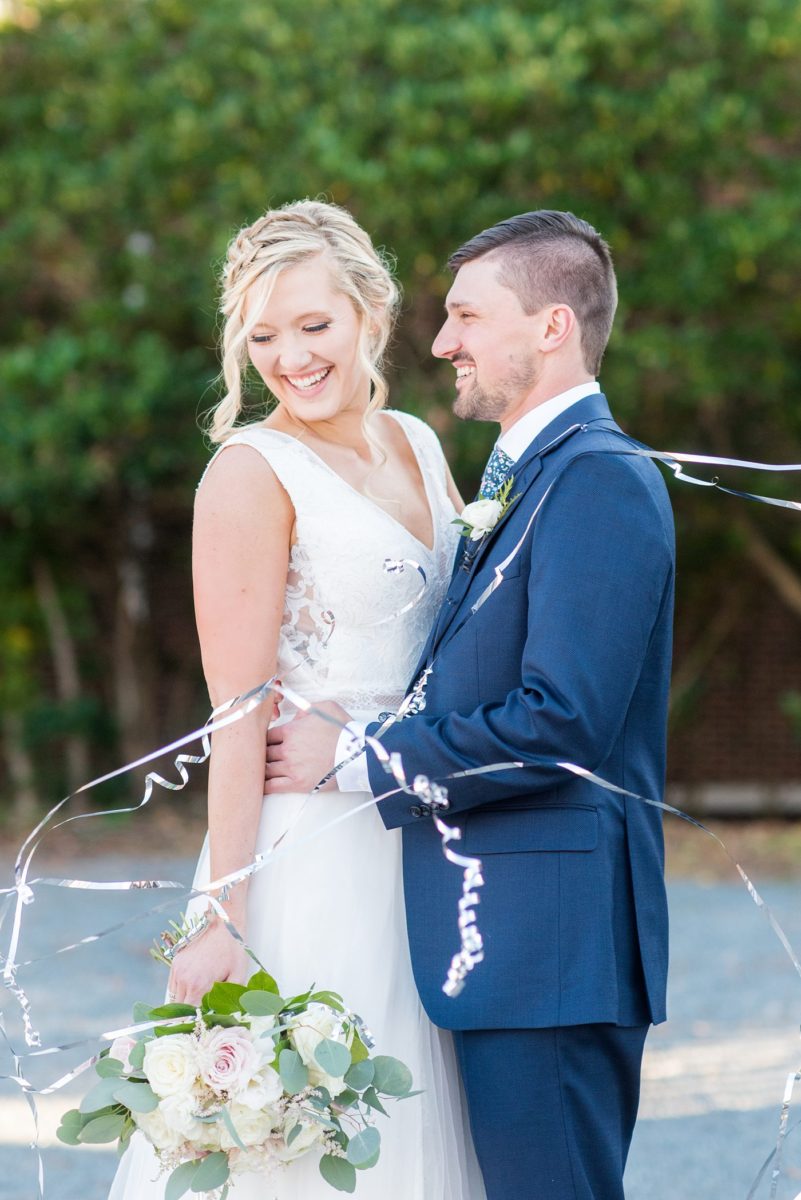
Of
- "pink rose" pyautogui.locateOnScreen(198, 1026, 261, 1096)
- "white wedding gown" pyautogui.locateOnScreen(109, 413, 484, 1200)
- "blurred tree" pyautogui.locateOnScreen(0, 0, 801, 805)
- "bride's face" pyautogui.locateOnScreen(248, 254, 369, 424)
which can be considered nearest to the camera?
"pink rose" pyautogui.locateOnScreen(198, 1026, 261, 1096)

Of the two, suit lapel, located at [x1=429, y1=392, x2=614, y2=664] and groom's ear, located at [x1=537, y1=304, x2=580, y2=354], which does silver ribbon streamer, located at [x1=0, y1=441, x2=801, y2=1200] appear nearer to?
suit lapel, located at [x1=429, y1=392, x2=614, y2=664]

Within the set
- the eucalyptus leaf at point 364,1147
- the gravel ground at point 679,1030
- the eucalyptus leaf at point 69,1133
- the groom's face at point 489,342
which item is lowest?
the gravel ground at point 679,1030

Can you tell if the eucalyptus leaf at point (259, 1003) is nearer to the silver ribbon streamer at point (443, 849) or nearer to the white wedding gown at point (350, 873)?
the silver ribbon streamer at point (443, 849)

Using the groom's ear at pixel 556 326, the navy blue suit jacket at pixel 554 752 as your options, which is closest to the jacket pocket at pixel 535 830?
the navy blue suit jacket at pixel 554 752

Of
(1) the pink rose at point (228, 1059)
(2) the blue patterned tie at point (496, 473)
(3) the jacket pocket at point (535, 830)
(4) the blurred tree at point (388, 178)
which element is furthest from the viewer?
(4) the blurred tree at point (388, 178)

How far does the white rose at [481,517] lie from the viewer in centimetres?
257

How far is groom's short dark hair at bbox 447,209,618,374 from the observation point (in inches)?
103

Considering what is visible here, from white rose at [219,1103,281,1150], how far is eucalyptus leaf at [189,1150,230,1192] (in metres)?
0.03

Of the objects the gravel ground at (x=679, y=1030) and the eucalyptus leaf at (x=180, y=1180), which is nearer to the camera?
the eucalyptus leaf at (x=180, y=1180)

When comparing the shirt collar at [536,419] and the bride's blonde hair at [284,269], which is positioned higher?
the bride's blonde hair at [284,269]

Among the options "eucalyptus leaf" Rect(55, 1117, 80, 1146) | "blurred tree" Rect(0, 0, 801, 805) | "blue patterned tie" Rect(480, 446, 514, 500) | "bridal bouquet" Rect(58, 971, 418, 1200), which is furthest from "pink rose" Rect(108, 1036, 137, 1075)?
"blurred tree" Rect(0, 0, 801, 805)

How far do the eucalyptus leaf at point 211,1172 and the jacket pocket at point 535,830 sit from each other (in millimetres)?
640

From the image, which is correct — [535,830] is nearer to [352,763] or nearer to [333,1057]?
[352,763]

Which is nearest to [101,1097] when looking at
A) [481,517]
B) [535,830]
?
[535,830]
